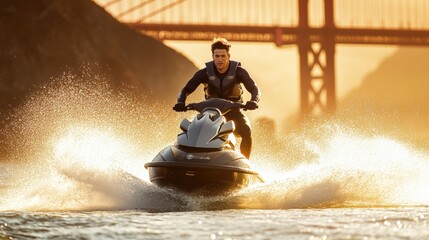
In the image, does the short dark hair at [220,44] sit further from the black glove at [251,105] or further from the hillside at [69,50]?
the hillside at [69,50]

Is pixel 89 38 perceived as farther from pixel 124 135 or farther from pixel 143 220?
pixel 143 220

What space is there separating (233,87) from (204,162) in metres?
1.15

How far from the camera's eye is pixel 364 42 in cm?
6950

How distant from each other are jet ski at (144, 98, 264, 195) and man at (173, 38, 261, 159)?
1.37 feet

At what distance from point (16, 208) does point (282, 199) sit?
2.49 m

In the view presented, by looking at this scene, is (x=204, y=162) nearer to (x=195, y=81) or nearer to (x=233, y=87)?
(x=233, y=87)

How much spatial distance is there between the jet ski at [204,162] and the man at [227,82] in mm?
418

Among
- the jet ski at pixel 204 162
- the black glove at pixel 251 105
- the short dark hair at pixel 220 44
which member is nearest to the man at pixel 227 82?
the short dark hair at pixel 220 44

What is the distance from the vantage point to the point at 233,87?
10.4 metres

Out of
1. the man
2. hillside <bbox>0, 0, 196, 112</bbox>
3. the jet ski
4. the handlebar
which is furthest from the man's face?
hillside <bbox>0, 0, 196, 112</bbox>

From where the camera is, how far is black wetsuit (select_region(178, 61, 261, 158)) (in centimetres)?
1038

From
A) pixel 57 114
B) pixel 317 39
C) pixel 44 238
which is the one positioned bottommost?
pixel 44 238

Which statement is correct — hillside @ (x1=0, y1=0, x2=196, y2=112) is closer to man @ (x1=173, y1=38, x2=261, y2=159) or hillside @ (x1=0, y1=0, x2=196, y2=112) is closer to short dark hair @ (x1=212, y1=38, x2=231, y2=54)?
man @ (x1=173, y1=38, x2=261, y2=159)

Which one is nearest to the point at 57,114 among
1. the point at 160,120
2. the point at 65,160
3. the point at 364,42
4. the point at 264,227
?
the point at 160,120
